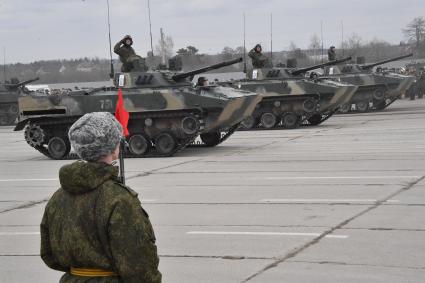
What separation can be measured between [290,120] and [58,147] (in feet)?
35.5

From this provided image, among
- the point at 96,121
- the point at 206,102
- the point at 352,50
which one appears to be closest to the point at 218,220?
the point at 96,121

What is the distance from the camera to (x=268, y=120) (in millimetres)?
31266

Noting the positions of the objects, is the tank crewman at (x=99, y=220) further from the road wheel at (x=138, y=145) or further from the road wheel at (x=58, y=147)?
the road wheel at (x=58, y=147)

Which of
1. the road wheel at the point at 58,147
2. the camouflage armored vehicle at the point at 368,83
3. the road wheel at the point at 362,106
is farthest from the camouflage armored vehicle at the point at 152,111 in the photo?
the road wheel at the point at 362,106

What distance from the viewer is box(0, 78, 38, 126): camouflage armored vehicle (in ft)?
145

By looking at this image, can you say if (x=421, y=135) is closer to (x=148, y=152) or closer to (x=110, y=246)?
(x=148, y=152)

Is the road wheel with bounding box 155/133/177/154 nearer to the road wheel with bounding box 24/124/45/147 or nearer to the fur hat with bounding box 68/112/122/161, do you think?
the road wheel with bounding box 24/124/45/147

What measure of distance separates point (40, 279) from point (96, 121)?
4448 mm

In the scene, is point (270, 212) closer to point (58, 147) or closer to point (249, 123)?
point (58, 147)

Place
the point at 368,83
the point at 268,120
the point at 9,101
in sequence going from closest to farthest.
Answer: the point at 268,120 → the point at 368,83 → the point at 9,101

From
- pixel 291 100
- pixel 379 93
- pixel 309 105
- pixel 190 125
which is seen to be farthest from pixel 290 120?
pixel 190 125

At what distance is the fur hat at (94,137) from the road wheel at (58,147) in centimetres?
1904

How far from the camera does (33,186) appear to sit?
630 inches

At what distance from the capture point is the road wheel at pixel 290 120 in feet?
102
